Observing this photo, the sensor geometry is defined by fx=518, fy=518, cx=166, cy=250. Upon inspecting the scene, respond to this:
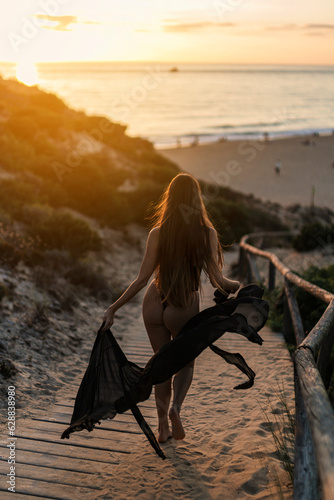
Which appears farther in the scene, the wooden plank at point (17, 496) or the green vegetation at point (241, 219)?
the green vegetation at point (241, 219)

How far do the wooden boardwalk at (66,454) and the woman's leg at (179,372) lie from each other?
471mm

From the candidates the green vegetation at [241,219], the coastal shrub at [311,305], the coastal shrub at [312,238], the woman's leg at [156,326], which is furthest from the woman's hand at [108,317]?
the green vegetation at [241,219]

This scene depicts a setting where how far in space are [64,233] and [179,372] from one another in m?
7.29

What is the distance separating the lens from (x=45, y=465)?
374cm

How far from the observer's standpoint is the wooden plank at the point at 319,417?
6.27 ft

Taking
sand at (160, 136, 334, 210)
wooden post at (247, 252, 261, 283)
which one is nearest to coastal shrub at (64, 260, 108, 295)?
wooden post at (247, 252, 261, 283)

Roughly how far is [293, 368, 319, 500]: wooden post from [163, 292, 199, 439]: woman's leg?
1.13 m

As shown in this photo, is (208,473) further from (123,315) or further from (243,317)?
(123,315)

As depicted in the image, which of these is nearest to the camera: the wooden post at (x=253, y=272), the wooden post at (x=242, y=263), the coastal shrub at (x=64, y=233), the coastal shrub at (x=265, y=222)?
the wooden post at (x=253, y=272)

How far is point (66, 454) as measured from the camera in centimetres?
395

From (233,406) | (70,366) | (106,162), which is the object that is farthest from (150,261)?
(106,162)

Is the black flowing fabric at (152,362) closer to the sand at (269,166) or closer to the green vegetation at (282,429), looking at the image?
the green vegetation at (282,429)

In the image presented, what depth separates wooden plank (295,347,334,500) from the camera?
1.91 meters

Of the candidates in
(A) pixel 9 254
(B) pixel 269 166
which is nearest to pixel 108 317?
(A) pixel 9 254
